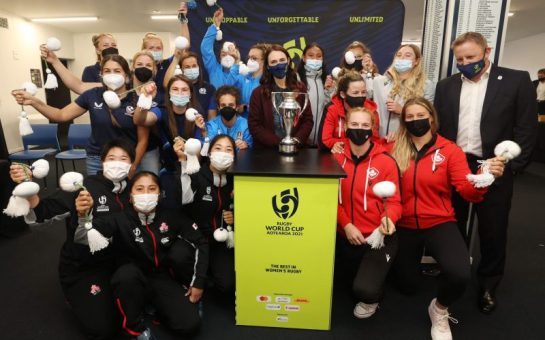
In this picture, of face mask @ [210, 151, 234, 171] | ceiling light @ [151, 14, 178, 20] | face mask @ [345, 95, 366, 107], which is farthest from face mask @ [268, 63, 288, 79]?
ceiling light @ [151, 14, 178, 20]

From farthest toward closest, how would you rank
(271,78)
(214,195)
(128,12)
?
(128,12), (271,78), (214,195)

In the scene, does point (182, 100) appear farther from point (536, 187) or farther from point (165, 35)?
point (165, 35)

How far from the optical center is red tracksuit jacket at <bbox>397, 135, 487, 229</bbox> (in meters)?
2.34

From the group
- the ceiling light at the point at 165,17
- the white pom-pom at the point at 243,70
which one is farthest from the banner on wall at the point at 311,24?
the ceiling light at the point at 165,17

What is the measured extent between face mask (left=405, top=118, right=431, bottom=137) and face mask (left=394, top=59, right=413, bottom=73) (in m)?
0.60

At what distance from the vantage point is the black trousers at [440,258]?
213cm

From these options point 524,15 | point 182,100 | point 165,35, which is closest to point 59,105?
point 165,35

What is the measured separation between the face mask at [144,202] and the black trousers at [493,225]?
2180 millimetres

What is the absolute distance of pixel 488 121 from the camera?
2.42 m

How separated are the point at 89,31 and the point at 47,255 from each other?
33.0 feet

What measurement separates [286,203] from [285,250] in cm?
30

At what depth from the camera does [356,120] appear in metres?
2.30

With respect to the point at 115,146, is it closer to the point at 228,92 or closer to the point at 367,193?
the point at 228,92

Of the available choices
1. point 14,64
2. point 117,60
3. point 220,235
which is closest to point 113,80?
point 117,60
